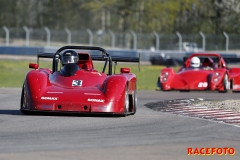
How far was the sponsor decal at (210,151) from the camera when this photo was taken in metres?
7.96

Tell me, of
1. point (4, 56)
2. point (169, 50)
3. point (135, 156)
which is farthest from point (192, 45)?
point (135, 156)

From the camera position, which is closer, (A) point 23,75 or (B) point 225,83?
(B) point 225,83

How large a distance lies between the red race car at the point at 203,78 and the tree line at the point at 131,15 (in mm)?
35630

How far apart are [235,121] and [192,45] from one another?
35058mm

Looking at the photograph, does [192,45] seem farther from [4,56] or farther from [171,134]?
[171,134]

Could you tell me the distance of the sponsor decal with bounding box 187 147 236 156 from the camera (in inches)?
313

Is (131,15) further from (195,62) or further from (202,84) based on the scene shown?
(202,84)

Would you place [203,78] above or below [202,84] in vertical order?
above

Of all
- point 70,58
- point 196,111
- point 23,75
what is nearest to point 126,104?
point 70,58

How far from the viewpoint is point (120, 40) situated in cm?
4997

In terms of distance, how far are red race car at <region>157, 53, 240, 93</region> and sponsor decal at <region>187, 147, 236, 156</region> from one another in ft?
42.7

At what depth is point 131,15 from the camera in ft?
234

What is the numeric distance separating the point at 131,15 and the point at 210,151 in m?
63.5

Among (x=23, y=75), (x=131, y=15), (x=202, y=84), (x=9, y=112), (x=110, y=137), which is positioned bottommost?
(x=23, y=75)
